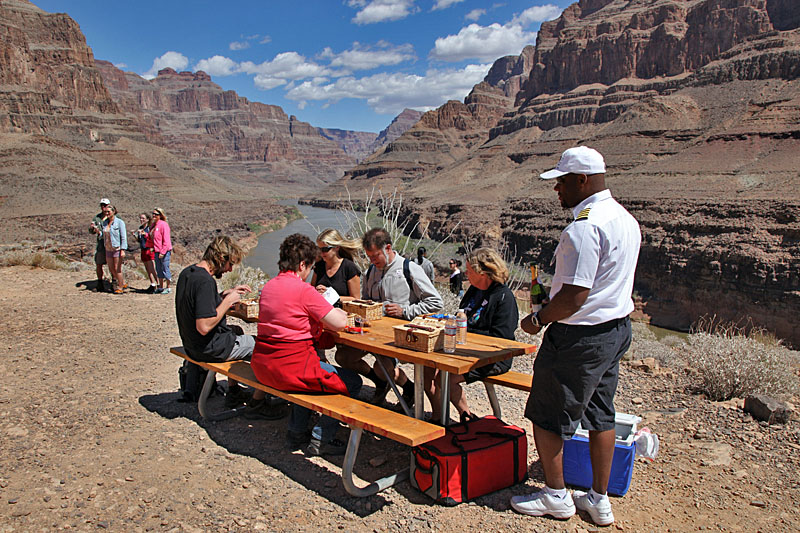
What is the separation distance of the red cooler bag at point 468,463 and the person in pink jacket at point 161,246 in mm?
7931

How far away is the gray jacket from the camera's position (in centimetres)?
481

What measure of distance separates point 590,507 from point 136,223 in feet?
152

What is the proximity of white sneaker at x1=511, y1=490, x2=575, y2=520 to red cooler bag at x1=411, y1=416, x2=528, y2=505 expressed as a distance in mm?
284

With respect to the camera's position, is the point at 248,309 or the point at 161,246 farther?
the point at 161,246

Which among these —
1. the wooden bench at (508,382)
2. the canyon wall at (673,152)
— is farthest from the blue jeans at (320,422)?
the canyon wall at (673,152)

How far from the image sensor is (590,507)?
3.21 meters

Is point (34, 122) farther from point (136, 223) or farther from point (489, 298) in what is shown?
point (489, 298)

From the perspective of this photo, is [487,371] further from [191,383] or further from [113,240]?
[113,240]

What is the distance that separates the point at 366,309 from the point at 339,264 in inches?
42.9

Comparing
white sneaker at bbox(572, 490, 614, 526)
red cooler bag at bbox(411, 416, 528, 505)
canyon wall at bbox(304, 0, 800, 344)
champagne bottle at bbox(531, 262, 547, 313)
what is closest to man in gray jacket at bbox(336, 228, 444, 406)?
red cooler bag at bbox(411, 416, 528, 505)

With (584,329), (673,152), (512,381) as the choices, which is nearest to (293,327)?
(512,381)

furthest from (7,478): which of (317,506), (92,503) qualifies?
(317,506)

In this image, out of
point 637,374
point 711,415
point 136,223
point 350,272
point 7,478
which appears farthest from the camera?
point 136,223

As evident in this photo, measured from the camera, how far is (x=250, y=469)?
3.83 metres
